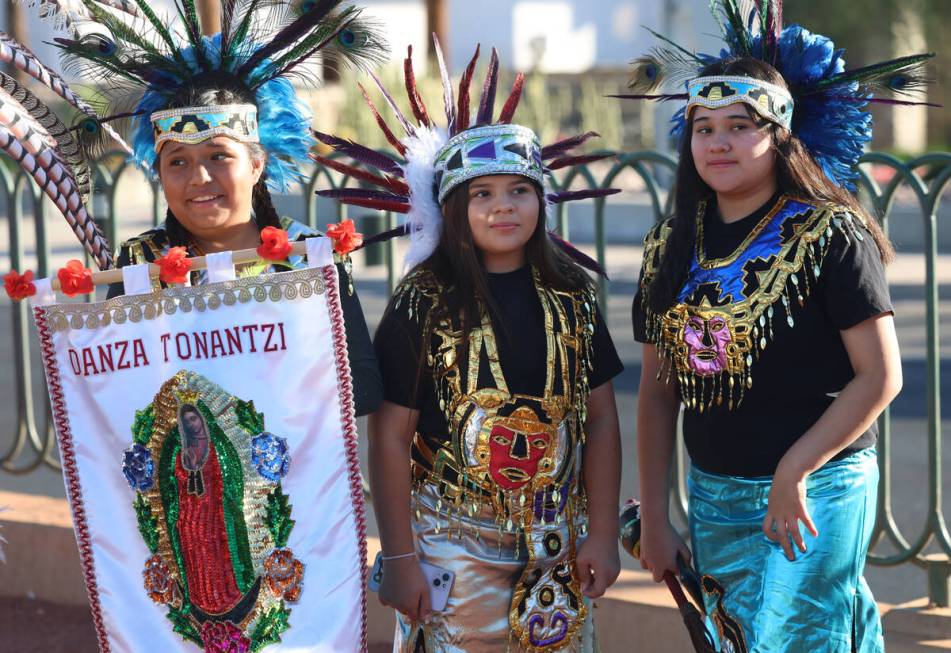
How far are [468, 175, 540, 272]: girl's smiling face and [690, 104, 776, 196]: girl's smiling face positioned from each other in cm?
42

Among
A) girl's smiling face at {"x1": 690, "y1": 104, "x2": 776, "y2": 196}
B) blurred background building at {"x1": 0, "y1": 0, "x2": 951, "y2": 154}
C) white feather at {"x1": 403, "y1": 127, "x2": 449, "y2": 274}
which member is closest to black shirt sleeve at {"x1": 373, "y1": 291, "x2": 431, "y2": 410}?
white feather at {"x1": 403, "y1": 127, "x2": 449, "y2": 274}

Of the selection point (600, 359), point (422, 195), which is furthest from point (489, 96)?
point (600, 359)

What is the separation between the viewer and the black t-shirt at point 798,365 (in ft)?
9.85

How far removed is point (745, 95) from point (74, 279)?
1.59m

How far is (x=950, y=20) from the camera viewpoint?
21.0 meters

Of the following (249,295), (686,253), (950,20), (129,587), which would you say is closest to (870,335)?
(686,253)

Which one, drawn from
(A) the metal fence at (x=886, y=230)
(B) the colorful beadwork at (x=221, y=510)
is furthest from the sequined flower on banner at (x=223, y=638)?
(A) the metal fence at (x=886, y=230)

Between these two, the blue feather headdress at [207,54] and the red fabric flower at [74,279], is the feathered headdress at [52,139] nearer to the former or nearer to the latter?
the blue feather headdress at [207,54]

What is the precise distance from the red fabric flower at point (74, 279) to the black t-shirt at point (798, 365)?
1446 mm

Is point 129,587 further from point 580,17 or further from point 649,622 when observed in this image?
point 580,17

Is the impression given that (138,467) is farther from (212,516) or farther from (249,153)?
(249,153)

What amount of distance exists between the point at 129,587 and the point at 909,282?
9.44 m

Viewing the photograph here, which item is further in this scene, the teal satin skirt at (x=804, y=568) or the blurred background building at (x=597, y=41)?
the blurred background building at (x=597, y=41)

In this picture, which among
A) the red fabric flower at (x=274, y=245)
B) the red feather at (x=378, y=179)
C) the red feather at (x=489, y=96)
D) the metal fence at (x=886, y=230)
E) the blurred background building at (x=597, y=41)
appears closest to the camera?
the red fabric flower at (x=274, y=245)
